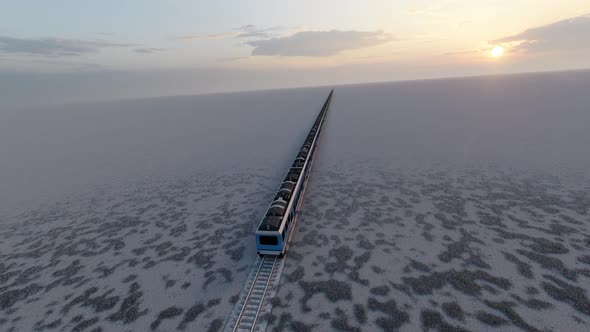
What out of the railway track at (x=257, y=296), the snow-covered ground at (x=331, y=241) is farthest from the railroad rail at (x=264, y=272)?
the snow-covered ground at (x=331, y=241)

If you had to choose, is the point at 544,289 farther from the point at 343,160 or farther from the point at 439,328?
the point at 343,160

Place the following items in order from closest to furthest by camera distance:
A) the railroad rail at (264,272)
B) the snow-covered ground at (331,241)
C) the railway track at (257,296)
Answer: the railway track at (257,296) → the railroad rail at (264,272) → the snow-covered ground at (331,241)

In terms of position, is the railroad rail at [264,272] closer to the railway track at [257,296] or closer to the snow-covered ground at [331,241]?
the railway track at [257,296]

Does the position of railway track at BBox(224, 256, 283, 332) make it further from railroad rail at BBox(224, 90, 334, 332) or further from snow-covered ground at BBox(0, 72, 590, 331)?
snow-covered ground at BBox(0, 72, 590, 331)

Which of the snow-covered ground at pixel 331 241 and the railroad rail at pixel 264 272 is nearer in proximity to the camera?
the railroad rail at pixel 264 272

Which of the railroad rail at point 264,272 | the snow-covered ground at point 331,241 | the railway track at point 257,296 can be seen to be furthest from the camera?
the snow-covered ground at point 331,241

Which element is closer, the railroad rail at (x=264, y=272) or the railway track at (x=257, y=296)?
the railway track at (x=257, y=296)

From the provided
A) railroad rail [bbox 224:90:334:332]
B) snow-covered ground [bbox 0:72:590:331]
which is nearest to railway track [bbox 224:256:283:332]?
railroad rail [bbox 224:90:334:332]

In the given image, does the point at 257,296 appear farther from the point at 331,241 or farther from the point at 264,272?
the point at 331,241

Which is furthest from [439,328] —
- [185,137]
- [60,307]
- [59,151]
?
[59,151]
